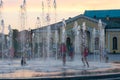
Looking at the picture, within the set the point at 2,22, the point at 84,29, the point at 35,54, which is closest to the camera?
the point at 2,22

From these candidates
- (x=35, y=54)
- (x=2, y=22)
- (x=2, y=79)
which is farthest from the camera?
(x=35, y=54)

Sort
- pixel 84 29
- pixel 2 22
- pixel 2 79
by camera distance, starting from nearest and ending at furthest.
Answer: pixel 2 79 < pixel 2 22 < pixel 84 29

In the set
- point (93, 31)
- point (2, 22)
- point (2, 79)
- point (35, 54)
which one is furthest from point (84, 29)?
point (2, 79)

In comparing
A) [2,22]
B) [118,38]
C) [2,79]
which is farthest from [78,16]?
[2,79]

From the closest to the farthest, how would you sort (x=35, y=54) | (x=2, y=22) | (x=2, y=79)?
(x=2, y=79)
(x=2, y=22)
(x=35, y=54)

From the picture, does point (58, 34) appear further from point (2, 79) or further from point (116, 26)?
point (2, 79)

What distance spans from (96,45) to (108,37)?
2.26 meters

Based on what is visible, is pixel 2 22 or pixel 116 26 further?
pixel 116 26

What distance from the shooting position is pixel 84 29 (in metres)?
61.1

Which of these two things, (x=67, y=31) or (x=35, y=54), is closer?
(x=35, y=54)

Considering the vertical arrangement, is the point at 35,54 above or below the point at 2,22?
below

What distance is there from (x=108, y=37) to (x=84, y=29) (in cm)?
418

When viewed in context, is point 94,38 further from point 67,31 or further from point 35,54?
point 35,54

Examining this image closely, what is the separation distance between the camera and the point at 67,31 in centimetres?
6366
